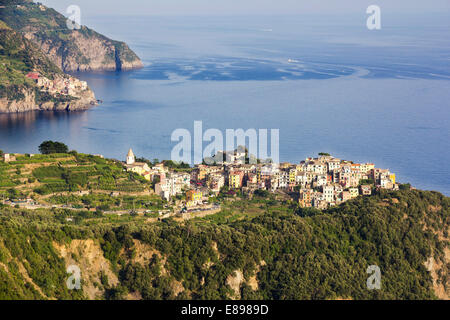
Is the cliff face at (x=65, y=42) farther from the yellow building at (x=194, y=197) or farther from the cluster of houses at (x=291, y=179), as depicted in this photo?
the yellow building at (x=194, y=197)

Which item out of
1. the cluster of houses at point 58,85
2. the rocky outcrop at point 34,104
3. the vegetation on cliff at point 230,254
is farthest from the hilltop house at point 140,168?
the cluster of houses at point 58,85

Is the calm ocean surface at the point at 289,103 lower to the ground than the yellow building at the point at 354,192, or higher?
higher

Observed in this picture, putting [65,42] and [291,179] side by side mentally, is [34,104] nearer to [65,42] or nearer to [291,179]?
[65,42]

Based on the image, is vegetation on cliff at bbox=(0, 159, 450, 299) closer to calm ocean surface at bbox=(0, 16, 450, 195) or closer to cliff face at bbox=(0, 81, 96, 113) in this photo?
calm ocean surface at bbox=(0, 16, 450, 195)

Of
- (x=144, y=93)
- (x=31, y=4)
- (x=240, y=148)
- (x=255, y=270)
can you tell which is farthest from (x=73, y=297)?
(x=31, y=4)

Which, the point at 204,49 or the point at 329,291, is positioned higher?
the point at 204,49

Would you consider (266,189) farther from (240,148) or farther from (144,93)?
(144,93)
